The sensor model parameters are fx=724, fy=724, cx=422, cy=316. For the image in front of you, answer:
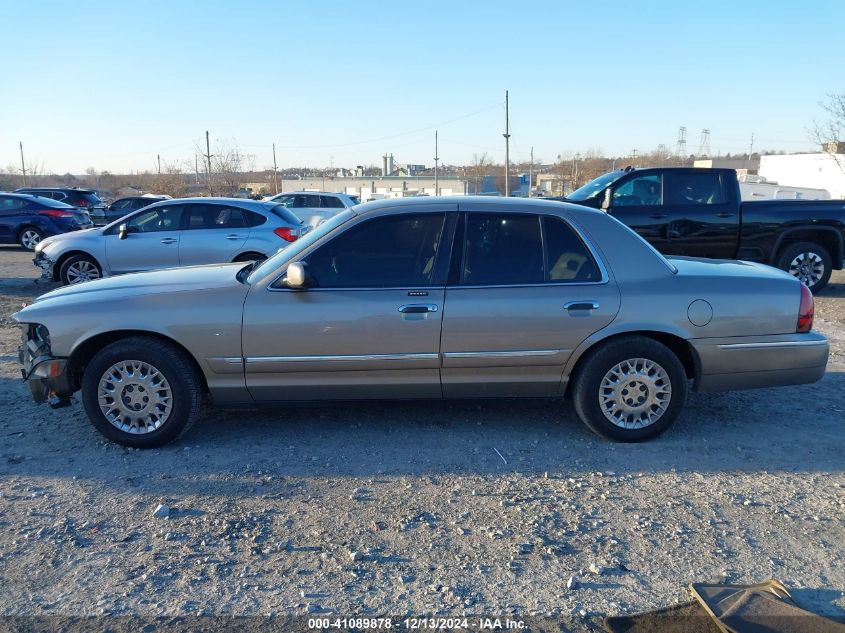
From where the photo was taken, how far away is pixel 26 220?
18.1 m

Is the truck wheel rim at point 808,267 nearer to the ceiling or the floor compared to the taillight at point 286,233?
nearer to the floor

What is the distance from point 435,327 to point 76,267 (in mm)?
8557

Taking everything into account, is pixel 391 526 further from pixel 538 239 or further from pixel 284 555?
pixel 538 239

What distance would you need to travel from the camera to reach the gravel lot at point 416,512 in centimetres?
327

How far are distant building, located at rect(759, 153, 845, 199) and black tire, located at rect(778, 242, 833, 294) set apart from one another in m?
35.3

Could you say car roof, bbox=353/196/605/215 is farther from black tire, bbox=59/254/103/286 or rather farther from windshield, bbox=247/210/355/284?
black tire, bbox=59/254/103/286

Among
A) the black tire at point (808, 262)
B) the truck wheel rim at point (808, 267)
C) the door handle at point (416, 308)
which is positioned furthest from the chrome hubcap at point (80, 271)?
the truck wheel rim at point (808, 267)

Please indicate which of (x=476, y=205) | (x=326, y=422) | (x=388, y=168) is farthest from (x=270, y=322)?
(x=388, y=168)

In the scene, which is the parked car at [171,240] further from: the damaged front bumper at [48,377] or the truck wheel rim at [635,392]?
the truck wheel rim at [635,392]

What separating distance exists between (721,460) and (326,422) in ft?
9.04

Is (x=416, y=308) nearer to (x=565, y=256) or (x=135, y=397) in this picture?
(x=565, y=256)

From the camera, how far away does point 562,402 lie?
5.89 meters

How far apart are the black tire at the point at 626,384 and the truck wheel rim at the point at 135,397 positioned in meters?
2.79

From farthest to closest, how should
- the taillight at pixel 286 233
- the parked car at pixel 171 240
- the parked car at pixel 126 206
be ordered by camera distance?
the parked car at pixel 126 206
the taillight at pixel 286 233
the parked car at pixel 171 240
